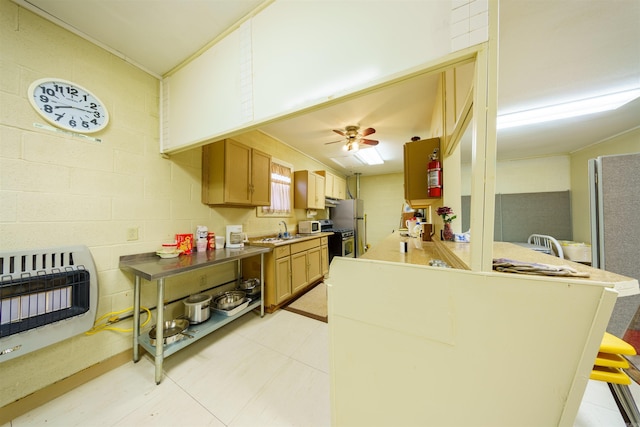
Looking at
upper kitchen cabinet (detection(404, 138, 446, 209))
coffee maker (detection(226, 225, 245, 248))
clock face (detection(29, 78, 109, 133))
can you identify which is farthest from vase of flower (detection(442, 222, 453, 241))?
clock face (detection(29, 78, 109, 133))

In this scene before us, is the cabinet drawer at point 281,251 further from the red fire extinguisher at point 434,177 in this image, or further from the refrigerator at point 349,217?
the refrigerator at point 349,217

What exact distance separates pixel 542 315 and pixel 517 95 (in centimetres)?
252

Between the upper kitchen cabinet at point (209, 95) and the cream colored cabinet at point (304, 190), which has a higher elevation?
the upper kitchen cabinet at point (209, 95)

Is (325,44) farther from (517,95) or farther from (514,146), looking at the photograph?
(514,146)

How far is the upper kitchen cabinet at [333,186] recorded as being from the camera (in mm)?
4340

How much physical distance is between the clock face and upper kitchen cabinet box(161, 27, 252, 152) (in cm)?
43

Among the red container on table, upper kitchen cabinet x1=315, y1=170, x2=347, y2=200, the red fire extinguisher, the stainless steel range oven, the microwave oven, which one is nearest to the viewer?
the red fire extinguisher

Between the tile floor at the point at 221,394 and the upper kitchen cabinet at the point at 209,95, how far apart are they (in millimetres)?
1871

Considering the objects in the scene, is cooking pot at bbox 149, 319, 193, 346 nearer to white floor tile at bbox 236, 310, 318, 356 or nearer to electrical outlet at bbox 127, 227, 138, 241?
white floor tile at bbox 236, 310, 318, 356

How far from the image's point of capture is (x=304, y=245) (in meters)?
3.06

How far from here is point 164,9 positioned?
1269 mm

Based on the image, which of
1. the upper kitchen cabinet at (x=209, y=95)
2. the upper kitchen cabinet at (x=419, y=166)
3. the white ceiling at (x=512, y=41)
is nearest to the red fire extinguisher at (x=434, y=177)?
the upper kitchen cabinet at (x=419, y=166)

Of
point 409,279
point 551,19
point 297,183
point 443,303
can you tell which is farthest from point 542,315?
point 297,183

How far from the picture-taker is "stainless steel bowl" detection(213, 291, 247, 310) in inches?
82.1
